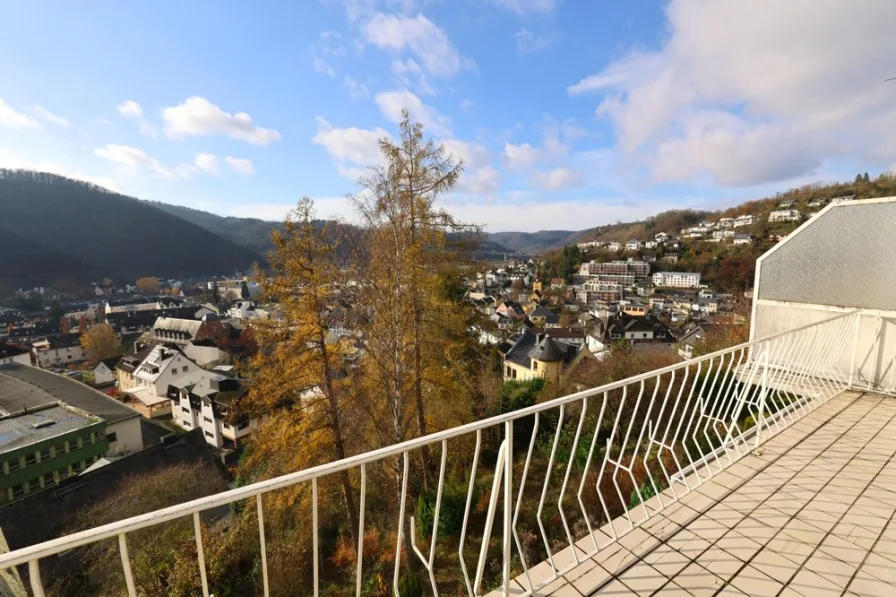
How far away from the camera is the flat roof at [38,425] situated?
50.9 feet

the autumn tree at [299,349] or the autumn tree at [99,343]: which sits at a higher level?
the autumn tree at [299,349]

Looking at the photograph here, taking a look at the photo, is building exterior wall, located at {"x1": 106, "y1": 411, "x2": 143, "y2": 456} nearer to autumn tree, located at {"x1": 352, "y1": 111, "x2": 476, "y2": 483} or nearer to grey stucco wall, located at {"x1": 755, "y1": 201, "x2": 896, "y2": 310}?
autumn tree, located at {"x1": 352, "y1": 111, "x2": 476, "y2": 483}

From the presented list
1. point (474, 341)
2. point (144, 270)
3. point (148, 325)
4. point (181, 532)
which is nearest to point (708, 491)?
point (474, 341)

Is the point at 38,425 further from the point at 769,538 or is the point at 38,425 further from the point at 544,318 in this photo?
the point at 544,318

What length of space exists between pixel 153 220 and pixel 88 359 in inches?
4303

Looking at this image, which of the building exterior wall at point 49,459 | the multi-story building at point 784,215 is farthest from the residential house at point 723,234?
the building exterior wall at point 49,459

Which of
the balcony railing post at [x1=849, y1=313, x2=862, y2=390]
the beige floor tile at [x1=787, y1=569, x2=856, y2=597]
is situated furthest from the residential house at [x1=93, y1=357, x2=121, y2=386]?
the balcony railing post at [x1=849, y1=313, x2=862, y2=390]

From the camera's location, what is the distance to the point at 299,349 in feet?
24.0

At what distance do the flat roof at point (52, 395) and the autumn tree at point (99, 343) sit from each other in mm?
22317

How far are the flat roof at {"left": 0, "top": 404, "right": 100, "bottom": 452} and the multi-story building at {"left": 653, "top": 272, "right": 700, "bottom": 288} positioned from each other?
286ft

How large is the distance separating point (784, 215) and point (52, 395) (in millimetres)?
120533

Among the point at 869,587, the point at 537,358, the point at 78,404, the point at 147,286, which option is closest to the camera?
the point at 869,587

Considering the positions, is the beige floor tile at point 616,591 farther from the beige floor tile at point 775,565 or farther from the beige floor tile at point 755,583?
the beige floor tile at point 775,565

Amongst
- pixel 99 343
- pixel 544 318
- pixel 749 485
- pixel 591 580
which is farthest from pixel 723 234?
pixel 99 343
